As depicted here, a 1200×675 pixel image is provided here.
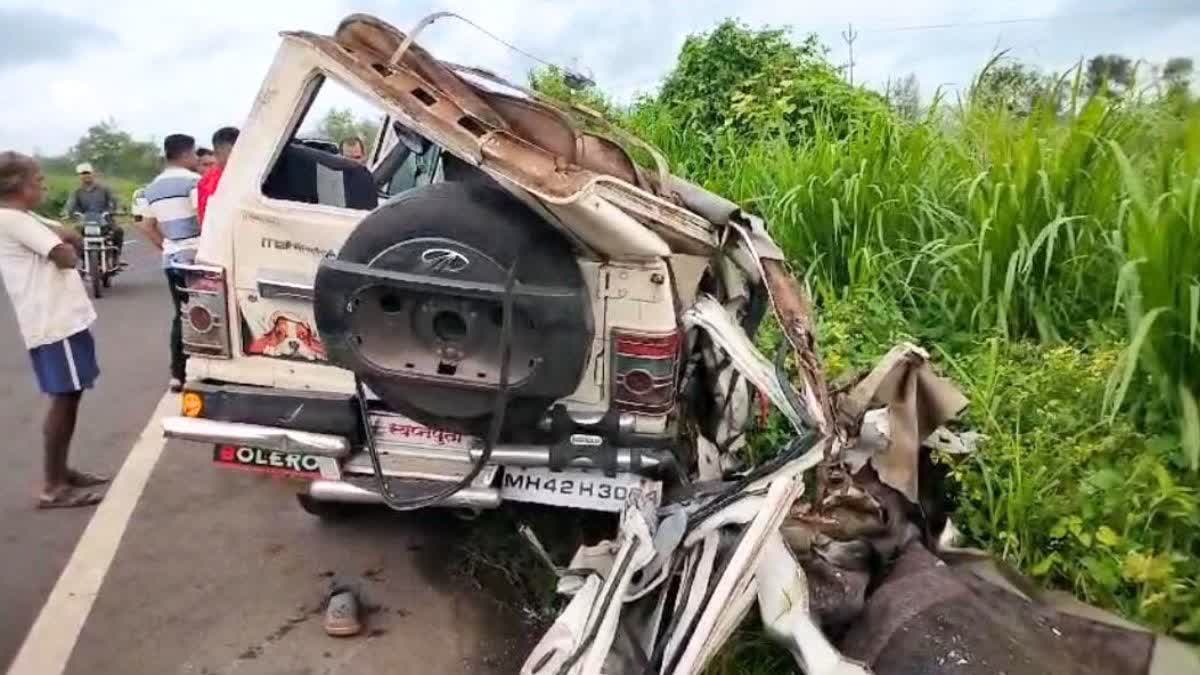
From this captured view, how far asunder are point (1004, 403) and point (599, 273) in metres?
1.62

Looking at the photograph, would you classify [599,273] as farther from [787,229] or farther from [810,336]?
[787,229]

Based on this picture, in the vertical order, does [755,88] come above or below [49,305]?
above

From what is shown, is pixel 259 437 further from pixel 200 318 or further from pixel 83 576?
pixel 83 576

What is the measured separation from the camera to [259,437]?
4.07 m

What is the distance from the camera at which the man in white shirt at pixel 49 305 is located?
17.6 ft

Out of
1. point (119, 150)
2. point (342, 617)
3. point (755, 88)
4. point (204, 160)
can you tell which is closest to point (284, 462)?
point (342, 617)

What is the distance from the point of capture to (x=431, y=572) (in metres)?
4.73

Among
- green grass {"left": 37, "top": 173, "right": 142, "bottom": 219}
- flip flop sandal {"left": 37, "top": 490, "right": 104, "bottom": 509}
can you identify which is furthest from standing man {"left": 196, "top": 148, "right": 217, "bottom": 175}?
green grass {"left": 37, "top": 173, "right": 142, "bottom": 219}

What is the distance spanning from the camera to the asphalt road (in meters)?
4.02

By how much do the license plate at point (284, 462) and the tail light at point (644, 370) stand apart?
110 centimetres

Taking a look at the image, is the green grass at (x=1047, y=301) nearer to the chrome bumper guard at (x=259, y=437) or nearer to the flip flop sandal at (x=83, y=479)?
the chrome bumper guard at (x=259, y=437)

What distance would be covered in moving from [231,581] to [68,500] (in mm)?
1451

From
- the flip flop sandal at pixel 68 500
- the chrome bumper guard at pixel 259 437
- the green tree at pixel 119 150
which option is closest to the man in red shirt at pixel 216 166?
the flip flop sandal at pixel 68 500

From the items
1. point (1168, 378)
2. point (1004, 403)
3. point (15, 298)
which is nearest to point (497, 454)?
point (1004, 403)
